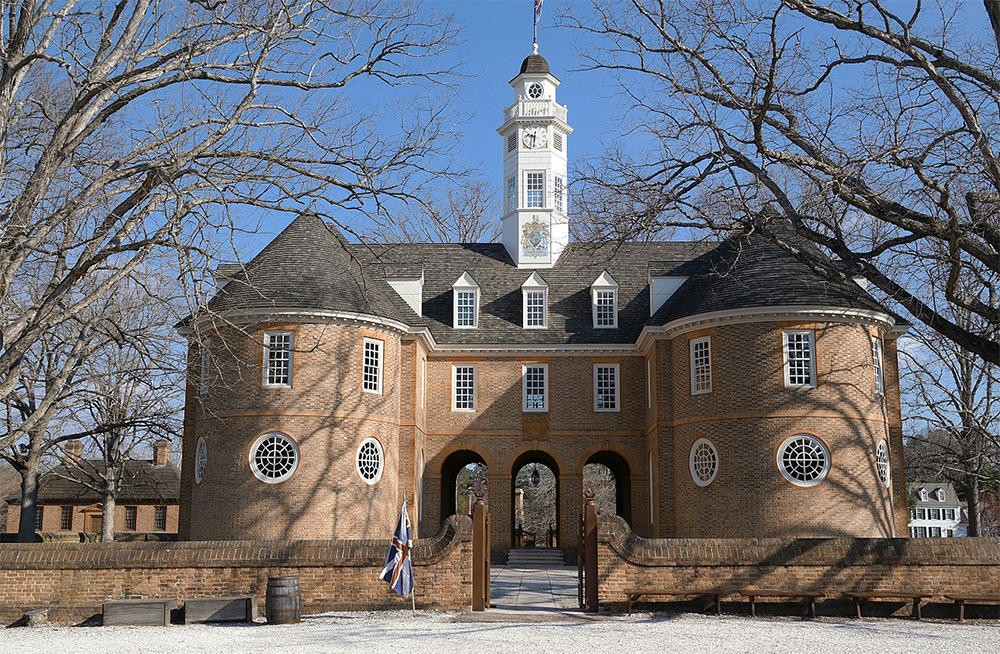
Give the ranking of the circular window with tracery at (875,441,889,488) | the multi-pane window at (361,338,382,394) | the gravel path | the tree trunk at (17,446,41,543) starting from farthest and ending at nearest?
the tree trunk at (17,446,41,543)
the multi-pane window at (361,338,382,394)
the circular window with tracery at (875,441,889,488)
the gravel path

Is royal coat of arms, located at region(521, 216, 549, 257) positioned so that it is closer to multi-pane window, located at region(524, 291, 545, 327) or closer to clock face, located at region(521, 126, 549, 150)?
multi-pane window, located at region(524, 291, 545, 327)

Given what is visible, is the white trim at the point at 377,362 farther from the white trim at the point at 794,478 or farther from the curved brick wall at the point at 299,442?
the white trim at the point at 794,478

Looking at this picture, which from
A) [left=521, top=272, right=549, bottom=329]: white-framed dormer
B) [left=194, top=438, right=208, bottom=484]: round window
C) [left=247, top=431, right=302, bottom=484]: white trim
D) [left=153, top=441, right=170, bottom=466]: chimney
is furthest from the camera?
A: [left=153, top=441, right=170, bottom=466]: chimney

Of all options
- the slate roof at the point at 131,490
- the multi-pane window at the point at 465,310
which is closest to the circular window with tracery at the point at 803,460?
the multi-pane window at the point at 465,310

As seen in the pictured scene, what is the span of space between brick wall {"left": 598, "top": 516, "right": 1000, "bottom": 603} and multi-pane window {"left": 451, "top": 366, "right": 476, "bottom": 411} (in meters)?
15.0

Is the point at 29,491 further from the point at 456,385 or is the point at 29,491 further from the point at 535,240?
the point at 535,240

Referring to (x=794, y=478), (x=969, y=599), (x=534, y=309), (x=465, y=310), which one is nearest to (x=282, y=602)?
(x=969, y=599)

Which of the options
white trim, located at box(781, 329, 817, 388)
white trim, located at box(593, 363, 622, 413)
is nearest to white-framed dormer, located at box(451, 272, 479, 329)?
white trim, located at box(593, 363, 622, 413)

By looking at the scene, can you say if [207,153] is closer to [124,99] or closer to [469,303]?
[124,99]

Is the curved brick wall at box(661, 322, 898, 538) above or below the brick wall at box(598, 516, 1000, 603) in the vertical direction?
above

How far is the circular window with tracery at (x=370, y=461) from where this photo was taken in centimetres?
2655

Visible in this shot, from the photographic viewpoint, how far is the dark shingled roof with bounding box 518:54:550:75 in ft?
120

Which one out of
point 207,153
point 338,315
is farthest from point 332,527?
point 207,153

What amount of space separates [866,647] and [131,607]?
11.2 metres
